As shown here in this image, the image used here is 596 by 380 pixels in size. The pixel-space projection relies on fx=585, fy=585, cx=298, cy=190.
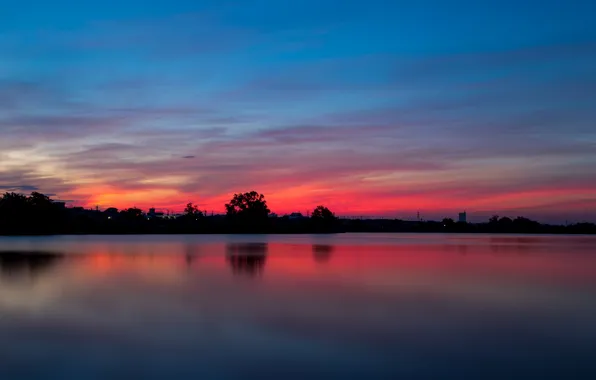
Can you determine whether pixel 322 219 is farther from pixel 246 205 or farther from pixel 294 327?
pixel 294 327

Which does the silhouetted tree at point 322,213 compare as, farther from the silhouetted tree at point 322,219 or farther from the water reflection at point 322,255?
the water reflection at point 322,255

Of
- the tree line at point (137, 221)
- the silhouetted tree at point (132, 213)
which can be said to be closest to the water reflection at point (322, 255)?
the tree line at point (137, 221)

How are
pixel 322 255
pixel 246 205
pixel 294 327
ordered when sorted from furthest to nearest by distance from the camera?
pixel 246 205 < pixel 322 255 < pixel 294 327

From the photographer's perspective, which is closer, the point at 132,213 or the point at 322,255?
the point at 322,255

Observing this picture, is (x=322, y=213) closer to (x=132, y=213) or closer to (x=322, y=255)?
(x=132, y=213)

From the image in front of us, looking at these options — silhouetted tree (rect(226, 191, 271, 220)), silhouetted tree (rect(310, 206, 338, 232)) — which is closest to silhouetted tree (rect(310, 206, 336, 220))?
silhouetted tree (rect(310, 206, 338, 232))

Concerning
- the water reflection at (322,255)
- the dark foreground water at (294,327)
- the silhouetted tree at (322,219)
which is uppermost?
the silhouetted tree at (322,219)

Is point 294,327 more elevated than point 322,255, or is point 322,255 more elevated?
point 322,255

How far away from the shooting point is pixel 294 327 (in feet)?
41.1

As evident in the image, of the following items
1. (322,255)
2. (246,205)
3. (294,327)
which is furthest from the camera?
(246,205)

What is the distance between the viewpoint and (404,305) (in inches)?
628

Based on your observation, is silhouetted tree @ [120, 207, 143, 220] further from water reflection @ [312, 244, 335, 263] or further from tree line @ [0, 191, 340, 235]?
water reflection @ [312, 244, 335, 263]

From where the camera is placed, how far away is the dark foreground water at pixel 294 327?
9055mm

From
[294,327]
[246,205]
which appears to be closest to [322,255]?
[294,327]
